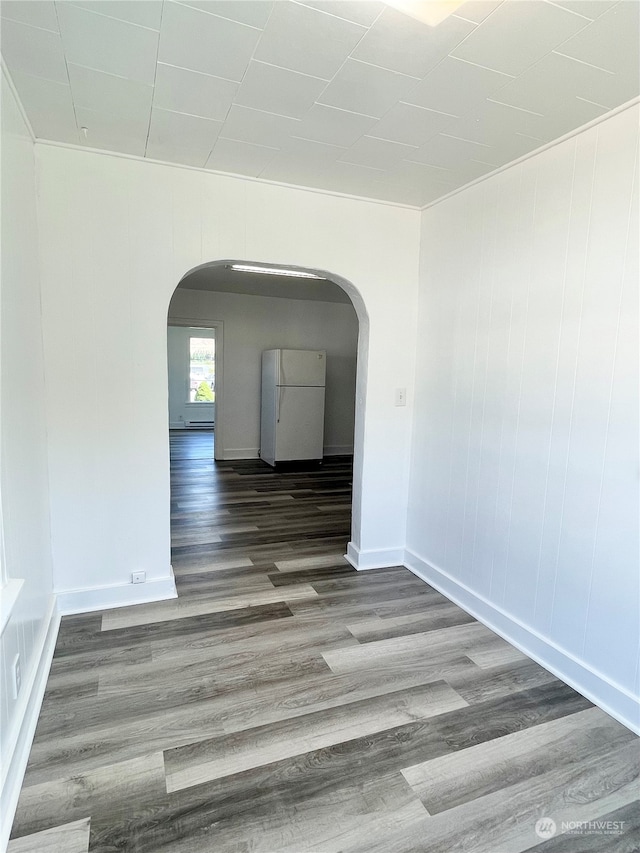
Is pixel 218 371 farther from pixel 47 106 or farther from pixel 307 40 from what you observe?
→ pixel 307 40

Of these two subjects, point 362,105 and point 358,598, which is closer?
point 362,105

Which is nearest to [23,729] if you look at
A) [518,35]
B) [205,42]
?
[205,42]

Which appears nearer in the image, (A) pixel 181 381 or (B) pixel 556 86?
(B) pixel 556 86

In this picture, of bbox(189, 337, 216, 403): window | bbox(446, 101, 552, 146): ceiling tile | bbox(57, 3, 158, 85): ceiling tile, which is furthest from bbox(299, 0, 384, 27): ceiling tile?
bbox(189, 337, 216, 403): window

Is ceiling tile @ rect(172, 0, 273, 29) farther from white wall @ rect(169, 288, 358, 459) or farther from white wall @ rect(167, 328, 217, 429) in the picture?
white wall @ rect(167, 328, 217, 429)

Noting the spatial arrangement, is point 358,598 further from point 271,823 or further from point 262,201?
point 262,201

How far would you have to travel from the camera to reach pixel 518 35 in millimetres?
1483

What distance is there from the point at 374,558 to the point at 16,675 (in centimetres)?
229

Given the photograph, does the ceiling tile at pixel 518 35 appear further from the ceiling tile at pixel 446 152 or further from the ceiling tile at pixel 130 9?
the ceiling tile at pixel 130 9

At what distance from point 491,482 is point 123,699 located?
7.03 ft

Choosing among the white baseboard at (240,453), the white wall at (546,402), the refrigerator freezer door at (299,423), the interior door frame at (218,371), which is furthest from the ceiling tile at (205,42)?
the white baseboard at (240,453)

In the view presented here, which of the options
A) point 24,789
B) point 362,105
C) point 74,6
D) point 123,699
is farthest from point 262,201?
point 24,789

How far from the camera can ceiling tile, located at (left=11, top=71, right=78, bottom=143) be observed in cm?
181

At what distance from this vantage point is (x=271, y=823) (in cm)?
142
